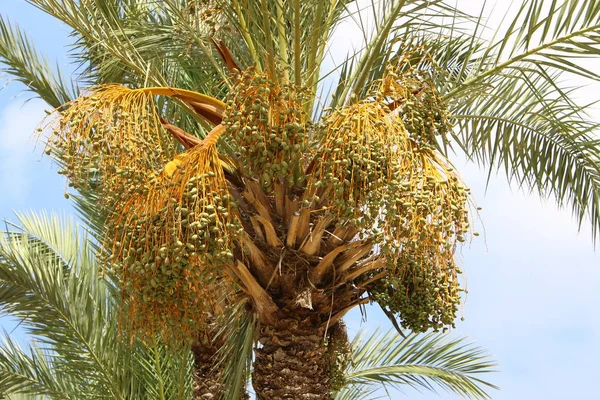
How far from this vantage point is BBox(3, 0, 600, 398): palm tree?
3605 millimetres

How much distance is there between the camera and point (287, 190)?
14.4 ft

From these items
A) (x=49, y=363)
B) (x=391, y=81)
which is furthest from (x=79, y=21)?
(x=49, y=363)

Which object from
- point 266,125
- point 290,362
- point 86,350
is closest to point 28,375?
point 86,350

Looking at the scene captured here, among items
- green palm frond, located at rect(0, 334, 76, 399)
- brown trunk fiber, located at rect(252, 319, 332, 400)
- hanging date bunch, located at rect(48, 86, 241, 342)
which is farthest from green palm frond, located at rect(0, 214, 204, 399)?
hanging date bunch, located at rect(48, 86, 241, 342)

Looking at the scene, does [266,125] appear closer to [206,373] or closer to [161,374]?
[206,373]

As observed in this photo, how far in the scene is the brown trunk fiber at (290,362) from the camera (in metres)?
4.71

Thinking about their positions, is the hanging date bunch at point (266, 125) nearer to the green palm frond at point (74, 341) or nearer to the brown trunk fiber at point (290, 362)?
the brown trunk fiber at point (290, 362)

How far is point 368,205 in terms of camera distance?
365 centimetres

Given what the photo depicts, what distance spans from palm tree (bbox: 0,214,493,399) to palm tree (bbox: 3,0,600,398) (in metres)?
0.75

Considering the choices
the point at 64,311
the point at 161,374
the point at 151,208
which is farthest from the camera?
the point at 161,374

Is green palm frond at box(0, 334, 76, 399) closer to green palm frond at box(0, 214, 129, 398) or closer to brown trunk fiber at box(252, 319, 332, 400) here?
green palm frond at box(0, 214, 129, 398)

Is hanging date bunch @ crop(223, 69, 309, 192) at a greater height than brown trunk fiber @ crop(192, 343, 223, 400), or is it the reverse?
hanging date bunch @ crop(223, 69, 309, 192)

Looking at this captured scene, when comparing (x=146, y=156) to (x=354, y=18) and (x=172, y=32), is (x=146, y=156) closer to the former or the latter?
(x=354, y=18)

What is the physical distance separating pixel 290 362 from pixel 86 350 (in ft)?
8.59
